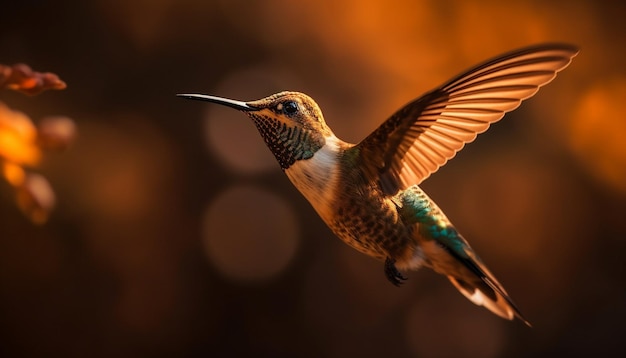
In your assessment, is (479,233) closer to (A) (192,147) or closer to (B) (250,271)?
(B) (250,271)

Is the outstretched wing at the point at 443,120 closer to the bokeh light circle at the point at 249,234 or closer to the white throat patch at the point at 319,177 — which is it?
the white throat patch at the point at 319,177

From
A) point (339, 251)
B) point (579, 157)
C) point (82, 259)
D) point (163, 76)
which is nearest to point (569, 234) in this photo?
point (579, 157)

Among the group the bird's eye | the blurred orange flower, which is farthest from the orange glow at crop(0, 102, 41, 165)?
the bird's eye

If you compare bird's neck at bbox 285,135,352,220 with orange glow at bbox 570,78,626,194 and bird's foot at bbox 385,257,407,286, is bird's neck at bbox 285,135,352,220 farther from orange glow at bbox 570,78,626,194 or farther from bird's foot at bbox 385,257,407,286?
orange glow at bbox 570,78,626,194

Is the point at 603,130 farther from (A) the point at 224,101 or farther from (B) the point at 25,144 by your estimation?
(B) the point at 25,144

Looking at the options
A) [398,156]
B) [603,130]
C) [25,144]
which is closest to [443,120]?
[398,156]

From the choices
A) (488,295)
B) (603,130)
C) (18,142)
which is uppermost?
(18,142)
